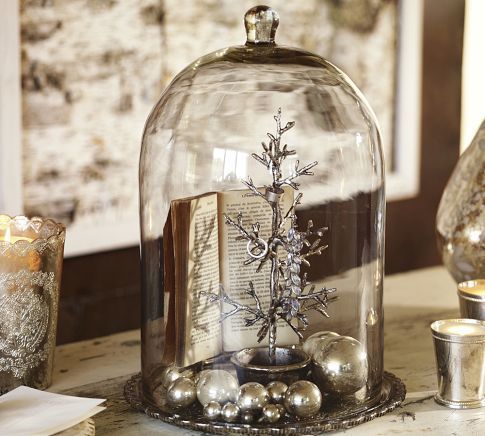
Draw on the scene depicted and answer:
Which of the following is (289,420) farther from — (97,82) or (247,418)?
(97,82)

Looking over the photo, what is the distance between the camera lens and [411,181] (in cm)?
250

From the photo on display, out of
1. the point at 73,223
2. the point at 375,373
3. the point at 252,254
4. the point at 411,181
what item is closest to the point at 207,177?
the point at 252,254

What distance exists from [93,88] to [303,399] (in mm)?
1018

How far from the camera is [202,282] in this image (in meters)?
1.05

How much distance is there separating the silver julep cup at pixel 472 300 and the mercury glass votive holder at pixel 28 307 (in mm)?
487

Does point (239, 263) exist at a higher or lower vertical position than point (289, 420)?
higher

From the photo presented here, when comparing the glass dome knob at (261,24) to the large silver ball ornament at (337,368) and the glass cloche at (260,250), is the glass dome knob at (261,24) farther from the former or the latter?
the large silver ball ornament at (337,368)

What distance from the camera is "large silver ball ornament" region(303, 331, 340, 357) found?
1.05 m

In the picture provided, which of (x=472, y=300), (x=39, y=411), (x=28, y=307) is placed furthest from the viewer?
(x=472, y=300)

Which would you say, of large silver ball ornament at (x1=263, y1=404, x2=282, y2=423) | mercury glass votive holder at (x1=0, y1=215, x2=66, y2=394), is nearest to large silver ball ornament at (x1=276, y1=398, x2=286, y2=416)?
large silver ball ornament at (x1=263, y1=404, x2=282, y2=423)

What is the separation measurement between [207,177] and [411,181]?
4.89 feet

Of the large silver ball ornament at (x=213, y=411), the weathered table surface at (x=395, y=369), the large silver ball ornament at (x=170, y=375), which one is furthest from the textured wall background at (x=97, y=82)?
A: the large silver ball ornament at (x=213, y=411)

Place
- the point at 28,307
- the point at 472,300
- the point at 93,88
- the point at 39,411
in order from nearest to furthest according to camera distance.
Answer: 1. the point at 39,411
2. the point at 28,307
3. the point at 472,300
4. the point at 93,88

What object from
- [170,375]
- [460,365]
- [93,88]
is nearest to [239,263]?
[170,375]
